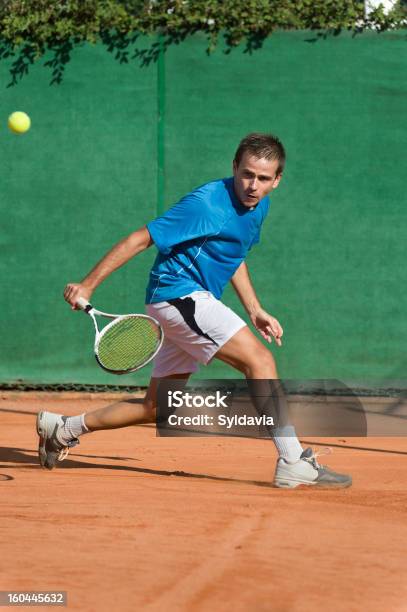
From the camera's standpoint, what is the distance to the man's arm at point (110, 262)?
4.43 metres

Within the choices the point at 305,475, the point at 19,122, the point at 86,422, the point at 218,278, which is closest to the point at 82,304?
the point at 218,278

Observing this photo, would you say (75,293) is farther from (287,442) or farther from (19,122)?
(19,122)

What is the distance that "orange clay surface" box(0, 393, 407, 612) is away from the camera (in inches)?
132

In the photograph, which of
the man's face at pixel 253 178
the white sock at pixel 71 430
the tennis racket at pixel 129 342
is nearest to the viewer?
the tennis racket at pixel 129 342

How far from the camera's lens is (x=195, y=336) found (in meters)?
4.80

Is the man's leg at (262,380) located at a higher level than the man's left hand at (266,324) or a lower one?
lower

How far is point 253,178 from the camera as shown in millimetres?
4805

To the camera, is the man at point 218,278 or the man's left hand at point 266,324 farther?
the man's left hand at point 266,324

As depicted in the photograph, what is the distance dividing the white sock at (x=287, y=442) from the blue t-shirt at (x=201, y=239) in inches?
26.0

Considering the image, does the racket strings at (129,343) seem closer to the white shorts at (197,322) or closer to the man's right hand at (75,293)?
the white shorts at (197,322)

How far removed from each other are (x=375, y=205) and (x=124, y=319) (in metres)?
3.28

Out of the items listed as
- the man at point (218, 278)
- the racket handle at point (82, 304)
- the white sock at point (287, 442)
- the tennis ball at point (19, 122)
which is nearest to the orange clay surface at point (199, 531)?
the white sock at point (287, 442)

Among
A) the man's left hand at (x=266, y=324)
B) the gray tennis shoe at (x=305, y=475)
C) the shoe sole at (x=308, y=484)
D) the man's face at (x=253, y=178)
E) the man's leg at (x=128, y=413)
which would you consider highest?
the man's face at (x=253, y=178)

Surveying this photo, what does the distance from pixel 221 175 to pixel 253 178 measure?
280 centimetres
